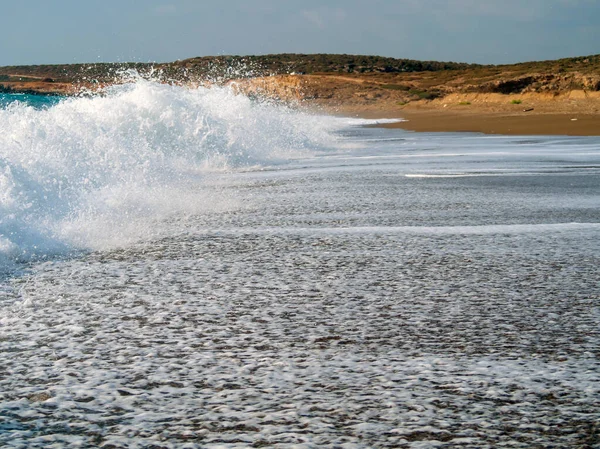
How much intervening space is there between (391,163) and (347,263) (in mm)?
6393

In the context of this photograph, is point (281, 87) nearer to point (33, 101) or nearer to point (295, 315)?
point (33, 101)

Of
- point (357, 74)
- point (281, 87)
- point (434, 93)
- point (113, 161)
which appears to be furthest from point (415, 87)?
point (113, 161)

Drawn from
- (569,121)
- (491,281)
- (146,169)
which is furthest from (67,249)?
(569,121)

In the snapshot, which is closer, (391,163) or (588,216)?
(588,216)

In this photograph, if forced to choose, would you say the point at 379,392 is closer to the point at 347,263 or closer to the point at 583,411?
the point at 583,411

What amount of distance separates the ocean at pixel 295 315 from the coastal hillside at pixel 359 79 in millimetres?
10954

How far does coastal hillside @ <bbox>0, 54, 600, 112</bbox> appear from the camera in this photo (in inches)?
1489

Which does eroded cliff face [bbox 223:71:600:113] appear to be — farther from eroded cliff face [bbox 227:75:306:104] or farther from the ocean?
the ocean

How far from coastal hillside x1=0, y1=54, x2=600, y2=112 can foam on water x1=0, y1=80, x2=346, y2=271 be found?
9.68 ft

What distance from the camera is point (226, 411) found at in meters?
1.75

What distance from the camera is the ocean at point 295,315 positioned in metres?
1.71

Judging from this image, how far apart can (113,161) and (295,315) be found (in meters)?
5.91

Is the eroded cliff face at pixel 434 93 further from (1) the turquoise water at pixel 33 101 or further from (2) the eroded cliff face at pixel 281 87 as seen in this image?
(1) the turquoise water at pixel 33 101

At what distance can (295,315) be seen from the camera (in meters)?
2.62
